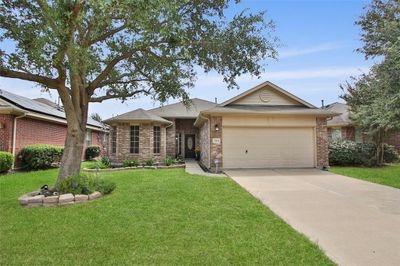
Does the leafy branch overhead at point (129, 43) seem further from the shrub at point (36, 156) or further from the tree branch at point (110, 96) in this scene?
the shrub at point (36, 156)

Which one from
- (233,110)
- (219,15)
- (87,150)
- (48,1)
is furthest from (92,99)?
(87,150)

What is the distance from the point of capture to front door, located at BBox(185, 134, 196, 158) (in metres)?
23.7

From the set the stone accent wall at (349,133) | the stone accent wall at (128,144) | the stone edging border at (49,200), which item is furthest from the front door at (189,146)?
the stone edging border at (49,200)

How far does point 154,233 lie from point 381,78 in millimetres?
9616

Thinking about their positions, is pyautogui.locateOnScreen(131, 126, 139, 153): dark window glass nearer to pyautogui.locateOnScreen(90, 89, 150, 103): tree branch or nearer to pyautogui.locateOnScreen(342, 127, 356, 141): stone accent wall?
pyautogui.locateOnScreen(90, 89, 150, 103): tree branch

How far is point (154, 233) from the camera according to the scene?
4.99 metres

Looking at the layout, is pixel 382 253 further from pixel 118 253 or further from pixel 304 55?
pixel 304 55

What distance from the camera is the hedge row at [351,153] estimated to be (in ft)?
58.7

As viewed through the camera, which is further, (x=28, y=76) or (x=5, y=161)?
(x=5, y=161)

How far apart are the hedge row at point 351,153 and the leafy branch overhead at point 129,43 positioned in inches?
455

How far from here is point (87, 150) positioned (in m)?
23.3

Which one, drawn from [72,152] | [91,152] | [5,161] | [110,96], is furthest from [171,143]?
[72,152]

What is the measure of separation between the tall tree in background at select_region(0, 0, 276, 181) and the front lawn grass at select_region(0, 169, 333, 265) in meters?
2.61

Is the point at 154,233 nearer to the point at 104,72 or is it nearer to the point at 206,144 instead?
the point at 104,72
